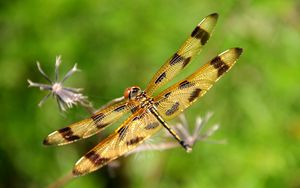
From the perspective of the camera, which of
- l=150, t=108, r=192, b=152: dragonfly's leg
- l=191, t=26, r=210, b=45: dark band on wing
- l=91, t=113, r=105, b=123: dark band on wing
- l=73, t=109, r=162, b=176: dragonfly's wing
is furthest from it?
l=191, t=26, r=210, b=45: dark band on wing

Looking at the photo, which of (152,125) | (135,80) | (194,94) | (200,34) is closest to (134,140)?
(152,125)

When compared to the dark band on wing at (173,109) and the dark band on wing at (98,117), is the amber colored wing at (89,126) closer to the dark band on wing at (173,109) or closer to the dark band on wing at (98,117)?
the dark band on wing at (98,117)

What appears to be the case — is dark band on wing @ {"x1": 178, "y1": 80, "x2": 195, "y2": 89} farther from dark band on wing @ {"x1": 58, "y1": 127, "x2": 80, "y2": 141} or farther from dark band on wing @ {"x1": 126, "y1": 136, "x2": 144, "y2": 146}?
dark band on wing @ {"x1": 58, "y1": 127, "x2": 80, "y2": 141}

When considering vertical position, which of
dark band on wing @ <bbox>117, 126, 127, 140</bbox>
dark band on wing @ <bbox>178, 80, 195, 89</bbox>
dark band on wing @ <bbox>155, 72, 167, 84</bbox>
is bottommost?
dark band on wing @ <bbox>178, 80, 195, 89</bbox>

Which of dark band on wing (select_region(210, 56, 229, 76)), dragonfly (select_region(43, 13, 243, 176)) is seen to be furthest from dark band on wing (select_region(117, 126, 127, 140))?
dark band on wing (select_region(210, 56, 229, 76))

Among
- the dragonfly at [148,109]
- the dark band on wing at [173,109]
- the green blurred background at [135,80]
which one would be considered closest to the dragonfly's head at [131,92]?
the dragonfly at [148,109]

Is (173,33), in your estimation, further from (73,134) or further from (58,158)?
(73,134)
